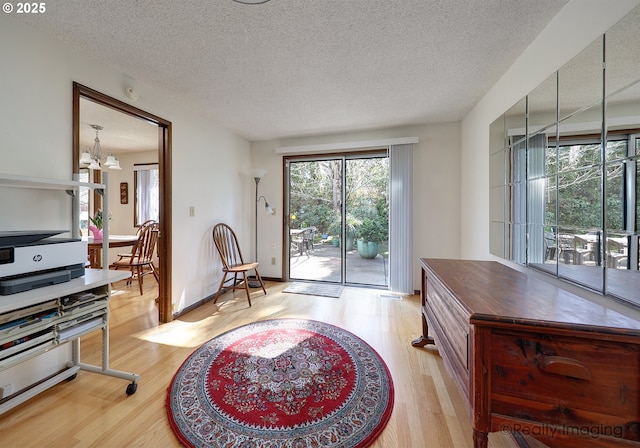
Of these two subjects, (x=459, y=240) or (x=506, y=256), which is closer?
(x=506, y=256)

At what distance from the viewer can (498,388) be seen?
0.88m

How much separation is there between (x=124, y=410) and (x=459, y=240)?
351cm

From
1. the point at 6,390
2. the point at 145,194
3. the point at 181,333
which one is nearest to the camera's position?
the point at 6,390

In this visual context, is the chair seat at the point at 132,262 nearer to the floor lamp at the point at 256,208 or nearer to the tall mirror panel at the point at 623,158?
the floor lamp at the point at 256,208

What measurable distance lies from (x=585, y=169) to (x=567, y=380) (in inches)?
40.1

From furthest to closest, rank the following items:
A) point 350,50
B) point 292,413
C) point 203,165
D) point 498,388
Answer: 1. point 203,165
2. point 350,50
3. point 292,413
4. point 498,388

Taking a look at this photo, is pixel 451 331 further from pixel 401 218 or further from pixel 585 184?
pixel 401 218

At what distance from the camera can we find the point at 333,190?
3.74 m

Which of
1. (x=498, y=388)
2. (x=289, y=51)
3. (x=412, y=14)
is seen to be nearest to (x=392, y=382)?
(x=498, y=388)

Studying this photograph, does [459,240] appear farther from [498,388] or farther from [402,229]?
[498,388]

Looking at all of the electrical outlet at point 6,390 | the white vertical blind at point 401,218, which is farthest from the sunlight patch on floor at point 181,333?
the white vertical blind at point 401,218

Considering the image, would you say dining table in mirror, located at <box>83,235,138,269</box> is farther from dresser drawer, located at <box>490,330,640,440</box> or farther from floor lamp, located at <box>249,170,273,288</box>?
dresser drawer, located at <box>490,330,640,440</box>

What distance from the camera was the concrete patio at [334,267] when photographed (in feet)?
12.1

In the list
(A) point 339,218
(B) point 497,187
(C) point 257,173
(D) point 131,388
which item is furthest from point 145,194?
(B) point 497,187
